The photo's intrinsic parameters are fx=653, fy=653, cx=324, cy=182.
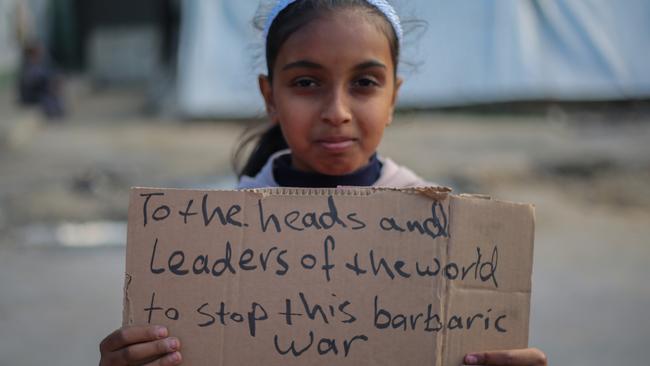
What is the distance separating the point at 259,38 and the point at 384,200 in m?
0.75

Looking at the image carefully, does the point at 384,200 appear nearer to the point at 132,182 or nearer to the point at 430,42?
the point at 430,42

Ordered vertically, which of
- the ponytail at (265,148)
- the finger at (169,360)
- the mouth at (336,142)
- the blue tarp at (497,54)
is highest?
the blue tarp at (497,54)

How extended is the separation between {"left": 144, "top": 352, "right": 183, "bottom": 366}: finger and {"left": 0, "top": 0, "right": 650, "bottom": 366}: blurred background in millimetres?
914

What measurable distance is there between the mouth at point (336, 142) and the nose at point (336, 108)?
0.04m

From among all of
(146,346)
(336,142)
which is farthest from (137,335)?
(336,142)

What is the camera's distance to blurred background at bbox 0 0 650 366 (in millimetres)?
2990

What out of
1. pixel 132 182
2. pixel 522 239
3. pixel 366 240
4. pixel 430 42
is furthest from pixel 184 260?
pixel 132 182

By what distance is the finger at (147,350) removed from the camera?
111 cm

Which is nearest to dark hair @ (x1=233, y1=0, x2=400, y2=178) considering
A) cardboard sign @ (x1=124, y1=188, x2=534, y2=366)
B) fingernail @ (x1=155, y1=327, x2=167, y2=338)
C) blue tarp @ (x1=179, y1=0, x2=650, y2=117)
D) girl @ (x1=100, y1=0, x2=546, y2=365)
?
girl @ (x1=100, y1=0, x2=546, y2=365)

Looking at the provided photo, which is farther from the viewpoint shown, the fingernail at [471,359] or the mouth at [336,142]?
the mouth at [336,142]

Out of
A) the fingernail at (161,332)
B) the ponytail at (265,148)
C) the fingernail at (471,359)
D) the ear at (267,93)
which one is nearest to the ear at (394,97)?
the ear at (267,93)

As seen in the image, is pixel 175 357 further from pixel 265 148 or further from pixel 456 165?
pixel 456 165

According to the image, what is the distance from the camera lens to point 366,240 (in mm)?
1160

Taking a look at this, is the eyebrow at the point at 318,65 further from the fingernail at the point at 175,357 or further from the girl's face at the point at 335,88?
the fingernail at the point at 175,357
